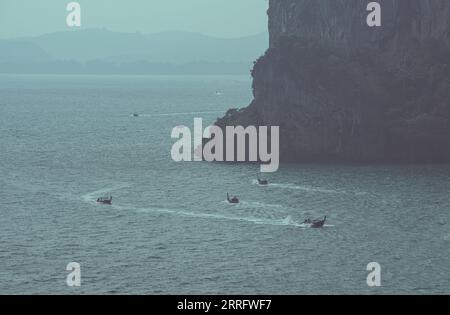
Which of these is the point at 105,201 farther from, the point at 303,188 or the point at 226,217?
the point at 303,188

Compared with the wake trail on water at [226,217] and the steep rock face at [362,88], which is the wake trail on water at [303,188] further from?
the steep rock face at [362,88]

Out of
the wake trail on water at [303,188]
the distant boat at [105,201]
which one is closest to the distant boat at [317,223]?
the wake trail on water at [303,188]

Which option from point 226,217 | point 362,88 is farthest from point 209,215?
point 362,88

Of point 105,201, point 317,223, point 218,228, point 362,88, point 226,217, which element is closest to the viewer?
point 317,223

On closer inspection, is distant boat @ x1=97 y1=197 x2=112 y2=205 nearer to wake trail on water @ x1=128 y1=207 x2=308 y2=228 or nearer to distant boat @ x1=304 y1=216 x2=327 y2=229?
wake trail on water @ x1=128 y1=207 x2=308 y2=228

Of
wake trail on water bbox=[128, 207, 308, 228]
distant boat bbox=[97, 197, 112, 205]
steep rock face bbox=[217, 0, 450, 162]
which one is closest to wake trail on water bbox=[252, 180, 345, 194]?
wake trail on water bbox=[128, 207, 308, 228]
